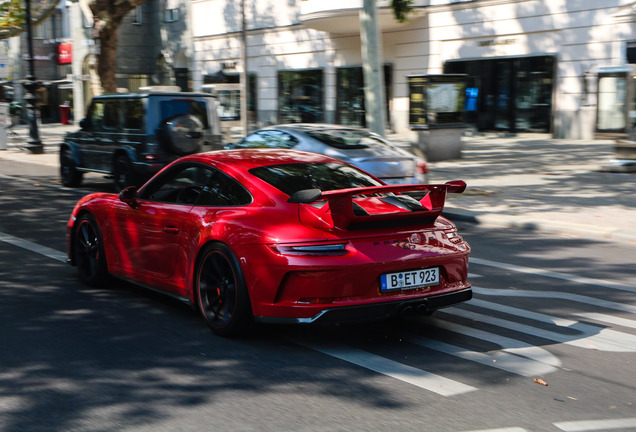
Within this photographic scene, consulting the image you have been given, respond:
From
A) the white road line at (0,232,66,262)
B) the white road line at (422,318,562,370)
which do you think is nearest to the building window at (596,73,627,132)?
the white road line at (0,232,66,262)

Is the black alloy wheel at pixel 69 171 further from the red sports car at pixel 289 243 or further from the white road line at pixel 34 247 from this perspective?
the red sports car at pixel 289 243

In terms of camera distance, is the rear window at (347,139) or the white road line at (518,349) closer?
the white road line at (518,349)

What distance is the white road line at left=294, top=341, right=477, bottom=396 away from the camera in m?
4.50

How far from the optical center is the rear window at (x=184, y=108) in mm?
13859

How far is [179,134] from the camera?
13578 mm

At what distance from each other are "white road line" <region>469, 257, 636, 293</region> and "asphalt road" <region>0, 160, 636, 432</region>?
0.22 ft

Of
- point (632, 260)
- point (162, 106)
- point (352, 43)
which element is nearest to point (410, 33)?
point (352, 43)

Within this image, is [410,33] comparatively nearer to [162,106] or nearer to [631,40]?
[631,40]

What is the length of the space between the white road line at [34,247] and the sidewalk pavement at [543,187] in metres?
6.00

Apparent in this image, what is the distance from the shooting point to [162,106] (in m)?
13.8

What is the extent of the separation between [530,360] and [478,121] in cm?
2415

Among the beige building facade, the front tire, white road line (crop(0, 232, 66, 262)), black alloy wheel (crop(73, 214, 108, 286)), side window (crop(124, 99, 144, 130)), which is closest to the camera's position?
the front tire

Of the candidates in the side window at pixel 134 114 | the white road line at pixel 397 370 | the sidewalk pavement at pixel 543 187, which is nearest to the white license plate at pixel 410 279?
the white road line at pixel 397 370

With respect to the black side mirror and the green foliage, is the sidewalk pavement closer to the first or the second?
the green foliage
